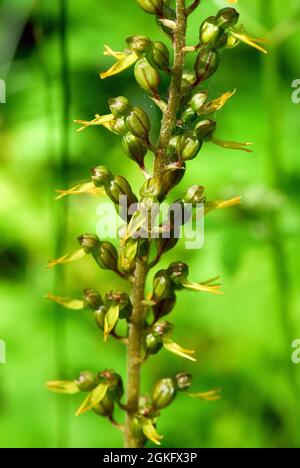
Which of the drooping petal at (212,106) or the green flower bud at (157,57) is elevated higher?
the green flower bud at (157,57)

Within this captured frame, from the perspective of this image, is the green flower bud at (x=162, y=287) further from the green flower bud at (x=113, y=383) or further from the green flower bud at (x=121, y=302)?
the green flower bud at (x=113, y=383)

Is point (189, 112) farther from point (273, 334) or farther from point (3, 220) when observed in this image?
point (3, 220)

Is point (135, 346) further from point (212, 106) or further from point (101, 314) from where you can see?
point (212, 106)

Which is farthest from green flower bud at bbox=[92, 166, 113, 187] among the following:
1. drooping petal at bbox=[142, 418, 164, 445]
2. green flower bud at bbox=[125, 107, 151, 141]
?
drooping petal at bbox=[142, 418, 164, 445]

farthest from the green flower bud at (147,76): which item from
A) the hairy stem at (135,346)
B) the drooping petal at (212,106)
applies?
→ the hairy stem at (135,346)

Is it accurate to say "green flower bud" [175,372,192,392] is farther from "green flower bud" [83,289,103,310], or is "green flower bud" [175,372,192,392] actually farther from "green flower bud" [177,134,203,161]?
"green flower bud" [177,134,203,161]

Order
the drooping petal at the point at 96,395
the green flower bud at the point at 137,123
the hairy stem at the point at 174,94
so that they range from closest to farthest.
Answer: the hairy stem at the point at 174,94 → the green flower bud at the point at 137,123 → the drooping petal at the point at 96,395
